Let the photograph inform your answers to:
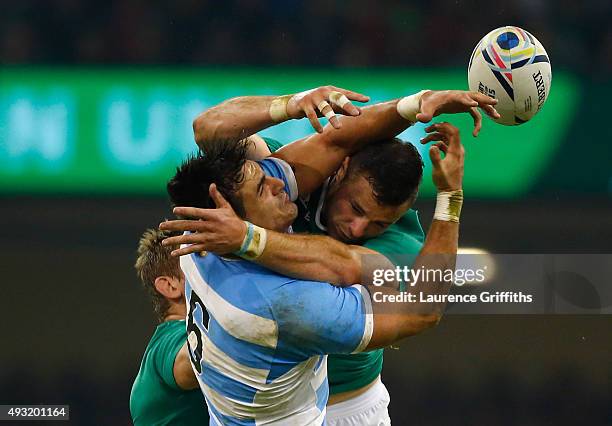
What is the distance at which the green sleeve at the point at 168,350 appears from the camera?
4.06 m

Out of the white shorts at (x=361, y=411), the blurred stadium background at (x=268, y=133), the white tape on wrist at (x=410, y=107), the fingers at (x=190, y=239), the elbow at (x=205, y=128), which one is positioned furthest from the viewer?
the blurred stadium background at (x=268, y=133)

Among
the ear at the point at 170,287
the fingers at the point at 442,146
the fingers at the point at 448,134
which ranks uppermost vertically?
the fingers at the point at 448,134

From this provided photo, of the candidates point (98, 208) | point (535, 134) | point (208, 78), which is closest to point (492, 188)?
point (535, 134)

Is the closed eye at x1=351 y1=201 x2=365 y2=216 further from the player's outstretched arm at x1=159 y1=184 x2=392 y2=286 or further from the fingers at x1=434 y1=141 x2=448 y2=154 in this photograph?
the fingers at x1=434 y1=141 x2=448 y2=154

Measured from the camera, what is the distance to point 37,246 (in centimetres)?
743

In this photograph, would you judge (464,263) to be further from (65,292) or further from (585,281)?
(65,292)

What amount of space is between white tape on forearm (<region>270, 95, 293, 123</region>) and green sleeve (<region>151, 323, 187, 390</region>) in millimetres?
856

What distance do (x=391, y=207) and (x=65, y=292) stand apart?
12.9 ft

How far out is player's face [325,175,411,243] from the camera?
3.95 m

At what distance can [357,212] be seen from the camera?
13.0 feet

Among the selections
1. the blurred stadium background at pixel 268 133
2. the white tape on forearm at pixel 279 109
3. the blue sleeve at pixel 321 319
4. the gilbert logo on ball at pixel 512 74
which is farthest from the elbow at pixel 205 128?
the blurred stadium background at pixel 268 133

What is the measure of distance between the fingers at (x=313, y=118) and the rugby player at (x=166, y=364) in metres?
0.93

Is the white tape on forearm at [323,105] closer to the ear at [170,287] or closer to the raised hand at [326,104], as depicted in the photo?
the raised hand at [326,104]

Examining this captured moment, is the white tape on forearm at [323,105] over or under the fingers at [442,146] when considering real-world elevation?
over
